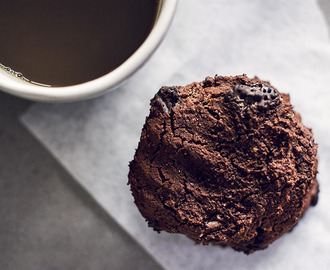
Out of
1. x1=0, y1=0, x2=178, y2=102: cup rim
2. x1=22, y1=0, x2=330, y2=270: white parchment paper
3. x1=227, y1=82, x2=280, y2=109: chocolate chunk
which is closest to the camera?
x1=0, y1=0, x2=178, y2=102: cup rim

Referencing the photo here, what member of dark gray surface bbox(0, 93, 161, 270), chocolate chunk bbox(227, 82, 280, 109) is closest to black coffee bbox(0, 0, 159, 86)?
chocolate chunk bbox(227, 82, 280, 109)

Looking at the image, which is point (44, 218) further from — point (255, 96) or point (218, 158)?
point (255, 96)

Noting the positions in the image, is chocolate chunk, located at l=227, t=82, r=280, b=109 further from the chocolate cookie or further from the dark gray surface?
the dark gray surface

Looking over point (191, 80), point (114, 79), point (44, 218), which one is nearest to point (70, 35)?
point (114, 79)

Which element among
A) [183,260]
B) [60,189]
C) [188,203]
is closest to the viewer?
[188,203]

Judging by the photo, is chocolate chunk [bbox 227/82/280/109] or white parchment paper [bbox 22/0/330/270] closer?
chocolate chunk [bbox 227/82/280/109]

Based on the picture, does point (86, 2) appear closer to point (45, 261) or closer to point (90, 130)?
point (90, 130)

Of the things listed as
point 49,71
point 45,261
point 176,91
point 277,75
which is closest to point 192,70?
point 277,75
